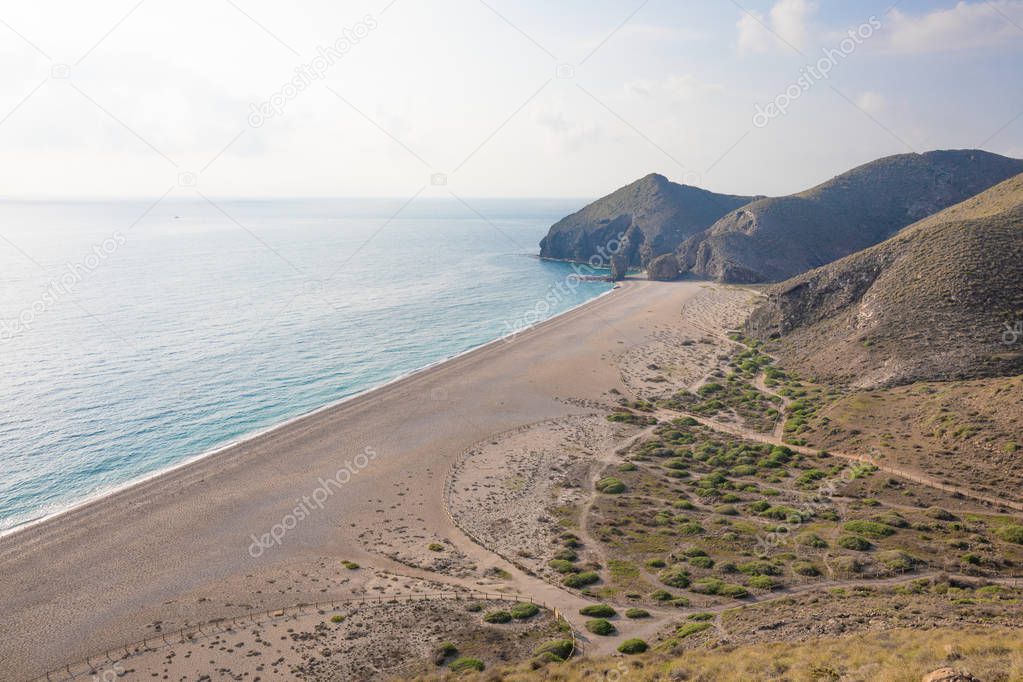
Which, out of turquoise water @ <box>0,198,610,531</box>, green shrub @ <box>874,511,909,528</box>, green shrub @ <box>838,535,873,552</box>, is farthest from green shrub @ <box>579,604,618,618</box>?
turquoise water @ <box>0,198,610,531</box>

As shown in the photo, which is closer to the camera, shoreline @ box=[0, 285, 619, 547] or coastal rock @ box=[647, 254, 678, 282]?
shoreline @ box=[0, 285, 619, 547]

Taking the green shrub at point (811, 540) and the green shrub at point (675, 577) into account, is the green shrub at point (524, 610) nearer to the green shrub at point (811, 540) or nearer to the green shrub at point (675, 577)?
the green shrub at point (675, 577)

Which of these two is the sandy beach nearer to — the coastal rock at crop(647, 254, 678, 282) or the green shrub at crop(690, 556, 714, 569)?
the green shrub at crop(690, 556, 714, 569)

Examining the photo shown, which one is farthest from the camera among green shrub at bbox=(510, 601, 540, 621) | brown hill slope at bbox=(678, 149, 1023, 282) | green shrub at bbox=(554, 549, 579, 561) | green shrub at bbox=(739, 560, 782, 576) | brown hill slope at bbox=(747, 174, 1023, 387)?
brown hill slope at bbox=(678, 149, 1023, 282)

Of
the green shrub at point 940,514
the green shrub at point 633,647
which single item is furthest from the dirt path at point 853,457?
the green shrub at point 633,647

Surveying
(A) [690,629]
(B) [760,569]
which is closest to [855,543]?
(B) [760,569]

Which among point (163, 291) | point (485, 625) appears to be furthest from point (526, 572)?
point (163, 291)

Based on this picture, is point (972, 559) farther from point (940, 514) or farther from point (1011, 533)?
point (940, 514)
